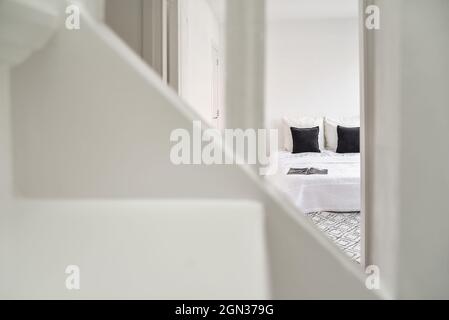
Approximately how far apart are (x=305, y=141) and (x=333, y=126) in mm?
636

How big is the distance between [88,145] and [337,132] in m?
4.56

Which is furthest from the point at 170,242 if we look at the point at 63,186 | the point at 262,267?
the point at 63,186

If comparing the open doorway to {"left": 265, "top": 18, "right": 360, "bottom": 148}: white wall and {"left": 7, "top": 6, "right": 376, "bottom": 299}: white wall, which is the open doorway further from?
{"left": 7, "top": 6, "right": 376, "bottom": 299}: white wall

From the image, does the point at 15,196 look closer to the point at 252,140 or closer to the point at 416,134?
the point at 252,140

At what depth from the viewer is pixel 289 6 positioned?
195 inches

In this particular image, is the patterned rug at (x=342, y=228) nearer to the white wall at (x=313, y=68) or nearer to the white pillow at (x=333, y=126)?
the white pillow at (x=333, y=126)

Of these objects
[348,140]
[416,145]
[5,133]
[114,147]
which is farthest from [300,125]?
[5,133]

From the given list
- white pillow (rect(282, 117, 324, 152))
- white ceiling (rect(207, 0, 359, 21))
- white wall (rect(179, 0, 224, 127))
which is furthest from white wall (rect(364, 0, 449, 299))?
white pillow (rect(282, 117, 324, 152))

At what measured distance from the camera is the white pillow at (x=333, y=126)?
5.12m

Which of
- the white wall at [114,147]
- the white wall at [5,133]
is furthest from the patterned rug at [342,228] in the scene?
the white wall at [5,133]

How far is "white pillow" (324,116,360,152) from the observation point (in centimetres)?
512

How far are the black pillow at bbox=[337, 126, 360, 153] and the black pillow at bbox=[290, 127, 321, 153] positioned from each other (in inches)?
13.2

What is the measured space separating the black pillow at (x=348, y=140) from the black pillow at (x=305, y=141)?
34cm

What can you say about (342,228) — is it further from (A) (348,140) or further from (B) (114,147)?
(B) (114,147)
